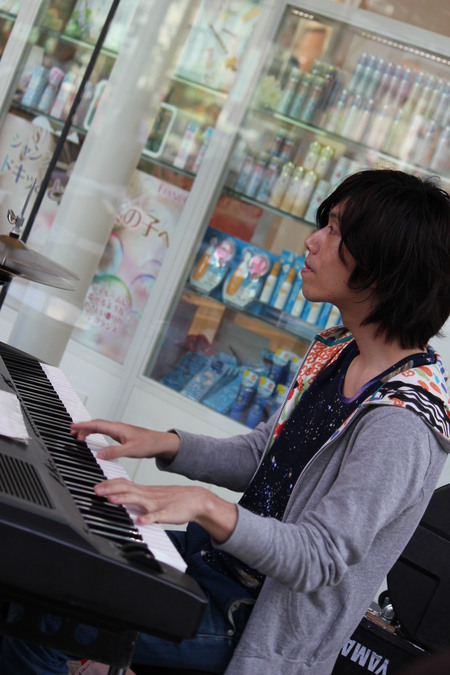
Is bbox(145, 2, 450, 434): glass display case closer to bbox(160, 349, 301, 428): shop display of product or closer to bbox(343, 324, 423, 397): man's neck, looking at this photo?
bbox(160, 349, 301, 428): shop display of product

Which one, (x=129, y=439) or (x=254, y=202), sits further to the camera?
(x=254, y=202)

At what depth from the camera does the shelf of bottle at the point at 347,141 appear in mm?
3775

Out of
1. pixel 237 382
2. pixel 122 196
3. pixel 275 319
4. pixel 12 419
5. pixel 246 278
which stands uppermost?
pixel 122 196

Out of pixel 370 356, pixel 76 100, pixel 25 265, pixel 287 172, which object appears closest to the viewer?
pixel 370 356

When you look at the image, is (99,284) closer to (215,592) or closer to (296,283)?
(296,283)

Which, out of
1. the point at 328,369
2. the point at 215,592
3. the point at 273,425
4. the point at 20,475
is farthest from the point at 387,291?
the point at 20,475

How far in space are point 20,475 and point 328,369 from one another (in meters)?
0.72

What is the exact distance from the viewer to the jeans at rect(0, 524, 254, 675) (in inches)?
58.9

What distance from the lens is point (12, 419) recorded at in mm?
1412

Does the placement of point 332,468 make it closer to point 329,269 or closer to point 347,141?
point 329,269

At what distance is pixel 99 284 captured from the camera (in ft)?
13.7

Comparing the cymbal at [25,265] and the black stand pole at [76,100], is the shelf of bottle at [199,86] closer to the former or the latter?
the black stand pole at [76,100]

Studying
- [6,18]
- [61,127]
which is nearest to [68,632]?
[61,127]

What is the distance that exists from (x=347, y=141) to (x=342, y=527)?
2.81 m
